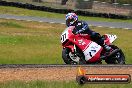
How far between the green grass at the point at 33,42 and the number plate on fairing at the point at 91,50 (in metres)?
3.06

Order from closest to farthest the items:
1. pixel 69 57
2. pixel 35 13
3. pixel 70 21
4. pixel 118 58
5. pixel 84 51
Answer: pixel 69 57
pixel 70 21
pixel 84 51
pixel 118 58
pixel 35 13

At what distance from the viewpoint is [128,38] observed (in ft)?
95.0

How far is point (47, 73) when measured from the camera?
13289mm

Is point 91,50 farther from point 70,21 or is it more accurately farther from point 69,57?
point 70,21

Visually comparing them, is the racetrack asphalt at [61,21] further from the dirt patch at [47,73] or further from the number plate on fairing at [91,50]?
the dirt patch at [47,73]

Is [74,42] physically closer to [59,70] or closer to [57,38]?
[59,70]

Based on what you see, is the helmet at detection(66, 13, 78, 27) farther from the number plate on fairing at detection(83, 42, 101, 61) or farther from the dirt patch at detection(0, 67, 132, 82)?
the dirt patch at detection(0, 67, 132, 82)

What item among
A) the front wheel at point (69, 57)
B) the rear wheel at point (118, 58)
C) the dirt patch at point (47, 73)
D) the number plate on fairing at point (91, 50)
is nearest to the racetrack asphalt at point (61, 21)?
the rear wheel at point (118, 58)

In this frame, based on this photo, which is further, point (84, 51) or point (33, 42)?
point (33, 42)

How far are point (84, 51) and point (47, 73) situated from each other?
2.95m

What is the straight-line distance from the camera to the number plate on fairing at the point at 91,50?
16.0 meters

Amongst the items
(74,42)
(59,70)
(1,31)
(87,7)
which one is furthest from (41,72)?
(87,7)

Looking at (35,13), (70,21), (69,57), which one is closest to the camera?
(69,57)

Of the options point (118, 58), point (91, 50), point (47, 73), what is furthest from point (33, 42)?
point (47, 73)
